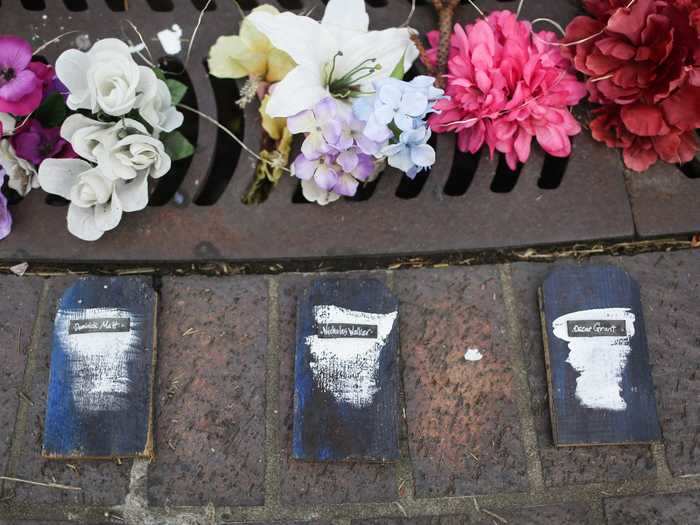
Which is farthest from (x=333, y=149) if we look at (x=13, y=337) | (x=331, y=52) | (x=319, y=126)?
(x=13, y=337)

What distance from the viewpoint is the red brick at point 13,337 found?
3.95ft

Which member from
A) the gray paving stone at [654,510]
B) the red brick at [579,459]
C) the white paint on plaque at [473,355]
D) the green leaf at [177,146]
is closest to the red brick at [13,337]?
the green leaf at [177,146]

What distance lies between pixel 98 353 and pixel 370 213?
0.53m

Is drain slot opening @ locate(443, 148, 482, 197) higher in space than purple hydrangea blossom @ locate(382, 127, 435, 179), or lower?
higher

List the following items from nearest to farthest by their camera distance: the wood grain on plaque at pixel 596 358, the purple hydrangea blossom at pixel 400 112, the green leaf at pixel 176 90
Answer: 1. the purple hydrangea blossom at pixel 400 112
2. the wood grain on plaque at pixel 596 358
3. the green leaf at pixel 176 90

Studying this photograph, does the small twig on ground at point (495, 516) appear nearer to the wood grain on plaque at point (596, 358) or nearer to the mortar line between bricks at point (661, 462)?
the wood grain on plaque at point (596, 358)

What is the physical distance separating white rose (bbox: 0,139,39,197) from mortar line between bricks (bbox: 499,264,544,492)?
0.85 meters

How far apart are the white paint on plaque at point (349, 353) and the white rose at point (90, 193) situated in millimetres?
366

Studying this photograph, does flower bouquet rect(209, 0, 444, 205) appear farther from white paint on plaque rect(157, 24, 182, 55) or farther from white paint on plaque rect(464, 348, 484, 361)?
white paint on plaque rect(464, 348, 484, 361)

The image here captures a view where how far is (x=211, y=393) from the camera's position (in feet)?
3.96

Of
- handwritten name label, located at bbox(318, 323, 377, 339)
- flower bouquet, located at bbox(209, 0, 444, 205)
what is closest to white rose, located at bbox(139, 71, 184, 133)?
flower bouquet, located at bbox(209, 0, 444, 205)

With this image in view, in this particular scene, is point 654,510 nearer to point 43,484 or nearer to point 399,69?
point 399,69

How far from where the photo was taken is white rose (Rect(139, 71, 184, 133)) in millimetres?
1162

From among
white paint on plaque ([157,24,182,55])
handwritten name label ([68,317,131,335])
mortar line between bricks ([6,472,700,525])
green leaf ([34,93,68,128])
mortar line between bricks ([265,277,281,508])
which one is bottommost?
mortar line between bricks ([6,472,700,525])
